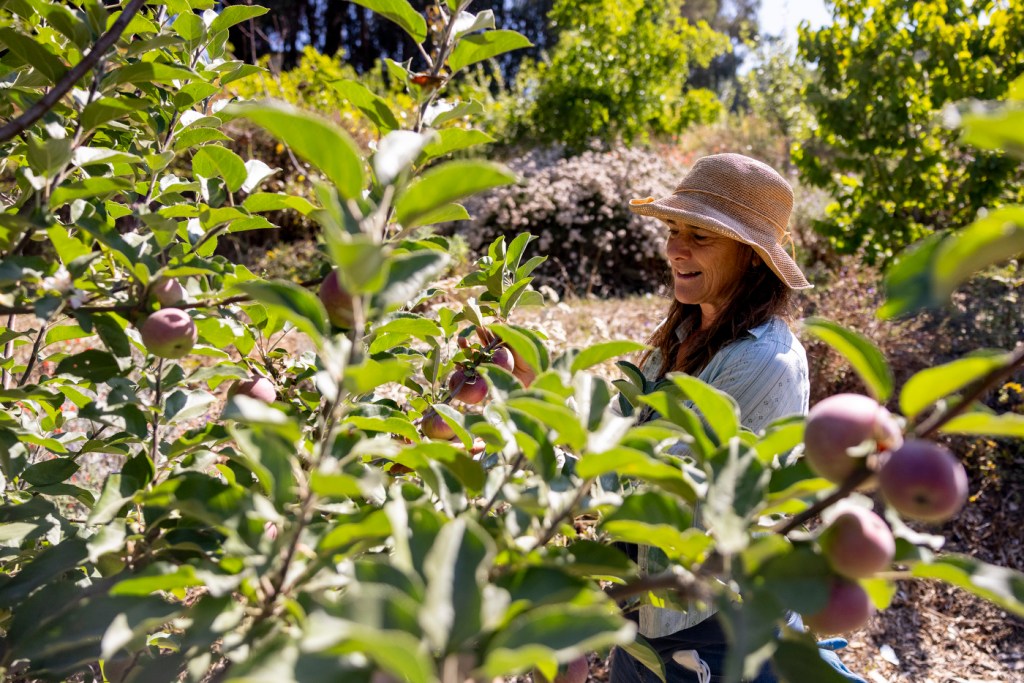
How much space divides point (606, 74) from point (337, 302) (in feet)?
28.0

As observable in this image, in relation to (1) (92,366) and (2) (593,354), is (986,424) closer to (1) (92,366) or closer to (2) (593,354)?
(2) (593,354)

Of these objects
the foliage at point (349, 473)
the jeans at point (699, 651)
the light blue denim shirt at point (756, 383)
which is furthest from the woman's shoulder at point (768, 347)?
the foliage at point (349, 473)

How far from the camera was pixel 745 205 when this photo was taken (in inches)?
Result: 69.4

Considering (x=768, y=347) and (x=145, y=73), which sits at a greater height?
(x=145, y=73)

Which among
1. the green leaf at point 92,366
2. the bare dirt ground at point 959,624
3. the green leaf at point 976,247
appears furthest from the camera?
the bare dirt ground at point 959,624

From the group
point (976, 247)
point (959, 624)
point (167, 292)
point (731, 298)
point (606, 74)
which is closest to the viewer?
point (976, 247)

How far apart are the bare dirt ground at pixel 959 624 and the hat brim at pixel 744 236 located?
2.81 ft

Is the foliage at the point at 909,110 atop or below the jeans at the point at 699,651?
atop

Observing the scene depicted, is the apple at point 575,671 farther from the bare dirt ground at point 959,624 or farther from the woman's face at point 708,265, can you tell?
the bare dirt ground at point 959,624

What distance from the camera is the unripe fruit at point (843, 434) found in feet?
1.89

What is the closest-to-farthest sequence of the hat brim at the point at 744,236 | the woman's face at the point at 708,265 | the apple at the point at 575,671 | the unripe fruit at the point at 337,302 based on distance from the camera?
the unripe fruit at the point at 337,302 → the apple at the point at 575,671 → the hat brim at the point at 744,236 → the woman's face at the point at 708,265

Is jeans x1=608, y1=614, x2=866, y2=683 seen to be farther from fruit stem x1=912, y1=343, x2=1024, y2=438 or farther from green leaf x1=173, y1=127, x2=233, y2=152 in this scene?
green leaf x1=173, y1=127, x2=233, y2=152

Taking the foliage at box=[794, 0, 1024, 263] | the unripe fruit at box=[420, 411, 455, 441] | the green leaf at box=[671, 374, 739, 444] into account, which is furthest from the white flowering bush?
the green leaf at box=[671, 374, 739, 444]

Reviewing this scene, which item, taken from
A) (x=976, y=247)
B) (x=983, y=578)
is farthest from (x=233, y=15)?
(x=983, y=578)
